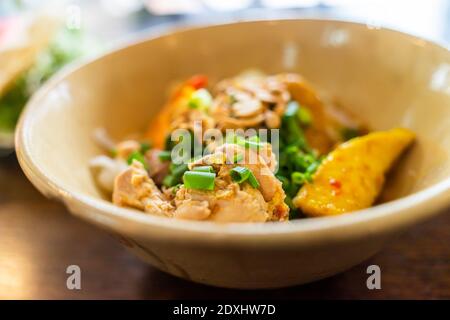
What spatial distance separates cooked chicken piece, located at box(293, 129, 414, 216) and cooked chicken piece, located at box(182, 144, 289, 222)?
155 millimetres

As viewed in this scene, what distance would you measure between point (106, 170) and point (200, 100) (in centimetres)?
41

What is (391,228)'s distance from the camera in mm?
989

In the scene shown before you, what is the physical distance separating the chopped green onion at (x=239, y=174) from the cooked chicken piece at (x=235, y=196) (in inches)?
0.5

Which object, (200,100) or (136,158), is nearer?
(136,158)

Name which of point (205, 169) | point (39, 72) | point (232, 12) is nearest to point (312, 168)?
point (205, 169)

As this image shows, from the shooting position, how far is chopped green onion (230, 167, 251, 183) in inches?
49.4

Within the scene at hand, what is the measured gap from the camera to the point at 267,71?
83.9 inches

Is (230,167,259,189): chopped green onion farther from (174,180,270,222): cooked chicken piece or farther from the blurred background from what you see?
the blurred background

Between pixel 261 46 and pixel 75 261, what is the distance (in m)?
1.17

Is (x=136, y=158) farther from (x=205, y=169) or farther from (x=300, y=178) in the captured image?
(x=300, y=178)

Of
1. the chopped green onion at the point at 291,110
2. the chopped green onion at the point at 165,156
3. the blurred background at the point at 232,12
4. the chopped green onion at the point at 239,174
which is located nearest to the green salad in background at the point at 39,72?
the blurred background at the point at 232,12

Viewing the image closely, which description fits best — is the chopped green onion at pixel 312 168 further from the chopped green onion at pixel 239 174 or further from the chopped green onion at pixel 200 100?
the chopped green onion at pixel 200 100
